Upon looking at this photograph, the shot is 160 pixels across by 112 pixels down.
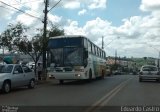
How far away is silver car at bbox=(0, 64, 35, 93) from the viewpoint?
20.9 meters

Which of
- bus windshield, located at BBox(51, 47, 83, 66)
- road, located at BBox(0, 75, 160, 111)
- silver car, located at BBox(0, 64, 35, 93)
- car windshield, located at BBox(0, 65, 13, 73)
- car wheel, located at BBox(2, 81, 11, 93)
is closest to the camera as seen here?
road, located at BBox(0, 75, 160, 111)

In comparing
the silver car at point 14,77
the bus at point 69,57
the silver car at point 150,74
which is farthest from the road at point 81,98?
the silver car at point 150,74

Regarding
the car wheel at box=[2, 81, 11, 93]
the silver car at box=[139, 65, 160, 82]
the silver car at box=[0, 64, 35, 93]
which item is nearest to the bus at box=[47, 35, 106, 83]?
the silver car at box=[0, 64, 35, 93]

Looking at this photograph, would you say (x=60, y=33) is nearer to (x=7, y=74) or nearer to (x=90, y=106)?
(x=7, y=74)

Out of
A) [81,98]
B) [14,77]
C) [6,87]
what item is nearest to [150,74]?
[14,77]

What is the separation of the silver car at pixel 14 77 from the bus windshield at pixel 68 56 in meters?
4.41

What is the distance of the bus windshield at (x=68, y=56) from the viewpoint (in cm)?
2888

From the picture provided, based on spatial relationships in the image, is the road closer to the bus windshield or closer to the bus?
the bus

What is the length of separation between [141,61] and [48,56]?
153 m

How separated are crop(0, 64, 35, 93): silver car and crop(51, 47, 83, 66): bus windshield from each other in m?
4.41

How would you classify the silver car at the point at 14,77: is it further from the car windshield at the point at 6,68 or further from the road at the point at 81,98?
the road at the point at 81,98

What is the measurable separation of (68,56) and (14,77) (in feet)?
24.9

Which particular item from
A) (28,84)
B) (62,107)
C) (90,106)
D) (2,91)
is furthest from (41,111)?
(28,84)

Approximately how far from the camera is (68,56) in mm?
28953
